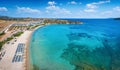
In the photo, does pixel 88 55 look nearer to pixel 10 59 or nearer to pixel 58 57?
pixel 58 57

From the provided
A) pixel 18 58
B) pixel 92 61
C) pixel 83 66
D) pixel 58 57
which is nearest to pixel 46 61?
pixel 58 57

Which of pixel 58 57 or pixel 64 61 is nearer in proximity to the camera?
pixel 64 61

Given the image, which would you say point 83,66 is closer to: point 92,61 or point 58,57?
point 92,61

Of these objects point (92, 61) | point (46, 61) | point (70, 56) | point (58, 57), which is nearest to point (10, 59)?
point (46, 61)

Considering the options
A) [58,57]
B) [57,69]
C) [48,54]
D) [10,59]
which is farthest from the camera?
[48,54]

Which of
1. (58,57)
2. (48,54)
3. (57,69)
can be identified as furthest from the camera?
(48,54)

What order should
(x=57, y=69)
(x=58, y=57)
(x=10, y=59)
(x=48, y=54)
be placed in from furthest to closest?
(x=48, y=54)
(x=58, y=57)
(x=10, y=59)
(x=57, y=69)

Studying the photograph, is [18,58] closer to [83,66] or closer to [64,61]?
[64,61]

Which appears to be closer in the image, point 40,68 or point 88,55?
point 40,68

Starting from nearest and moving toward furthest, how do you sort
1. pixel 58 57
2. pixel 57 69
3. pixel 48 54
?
pixel 57 69 → pixel 58 57 → pixel 48 54
